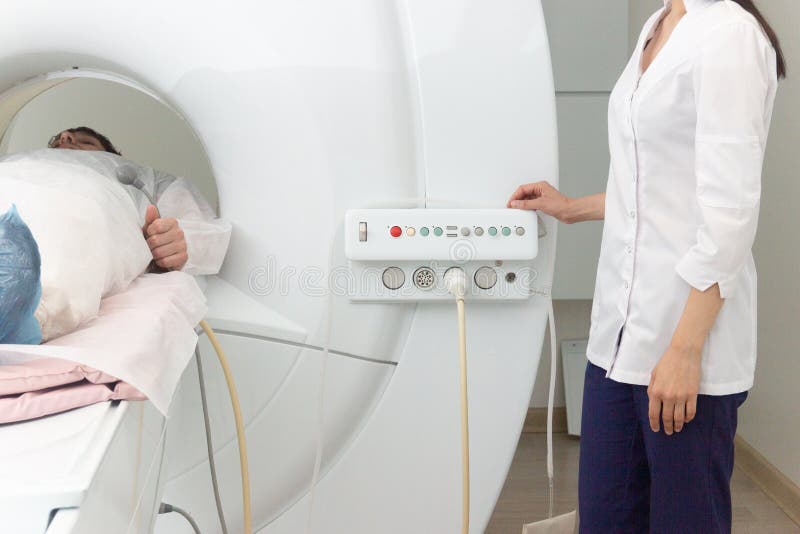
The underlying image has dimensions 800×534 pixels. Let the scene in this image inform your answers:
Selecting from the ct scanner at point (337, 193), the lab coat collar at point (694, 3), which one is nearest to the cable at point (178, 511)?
the ct scanner at point (337, 193)

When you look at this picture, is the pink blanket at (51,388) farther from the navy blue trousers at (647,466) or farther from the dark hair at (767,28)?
the dark hair at (767,28)

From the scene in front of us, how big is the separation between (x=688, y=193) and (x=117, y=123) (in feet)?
3.86

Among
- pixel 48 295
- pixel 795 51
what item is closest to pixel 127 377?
pixel 48 295

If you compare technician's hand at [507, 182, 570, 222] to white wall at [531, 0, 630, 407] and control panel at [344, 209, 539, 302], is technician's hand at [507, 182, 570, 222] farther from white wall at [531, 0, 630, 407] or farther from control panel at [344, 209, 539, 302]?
white wall at [531, 0, 630, 407]

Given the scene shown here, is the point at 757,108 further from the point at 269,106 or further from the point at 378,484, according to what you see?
the point at 378,484

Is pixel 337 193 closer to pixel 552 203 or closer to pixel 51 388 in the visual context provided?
pixel 552 203

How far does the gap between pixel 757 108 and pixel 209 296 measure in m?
0.87

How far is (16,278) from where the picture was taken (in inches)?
24.6

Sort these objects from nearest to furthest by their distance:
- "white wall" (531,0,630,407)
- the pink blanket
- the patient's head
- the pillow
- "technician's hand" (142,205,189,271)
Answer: the pink blanket
the pillow
"technician's hand" (142,205,189,271)
the patient's head
"white wall" (531,0,630,407)

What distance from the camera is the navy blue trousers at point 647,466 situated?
3.46 ft

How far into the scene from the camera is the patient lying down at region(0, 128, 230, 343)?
0.65 meters

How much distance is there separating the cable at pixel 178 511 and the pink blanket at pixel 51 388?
652 mm

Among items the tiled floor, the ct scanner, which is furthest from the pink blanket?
the tiled floor

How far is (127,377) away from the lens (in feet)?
2.10
